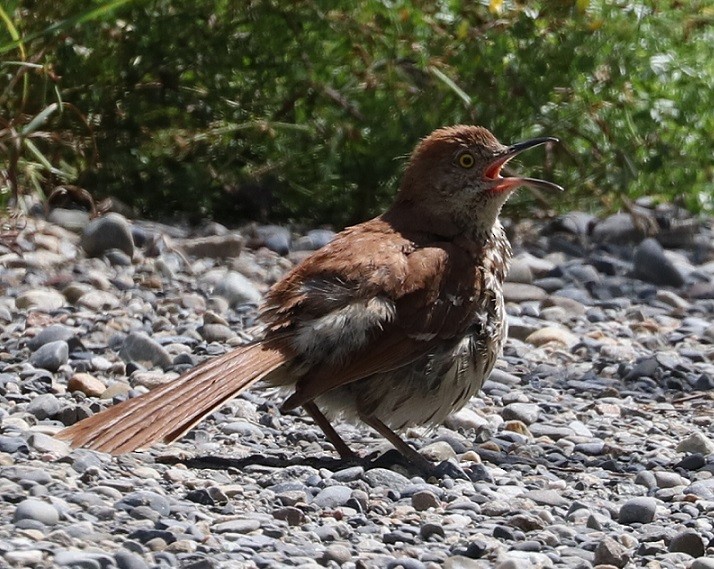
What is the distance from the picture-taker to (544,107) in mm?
8125

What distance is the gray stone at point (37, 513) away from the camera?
3.68 m

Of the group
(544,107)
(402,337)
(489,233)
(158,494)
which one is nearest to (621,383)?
Answer: (489,233)

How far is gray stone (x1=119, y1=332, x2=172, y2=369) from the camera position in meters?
5.98

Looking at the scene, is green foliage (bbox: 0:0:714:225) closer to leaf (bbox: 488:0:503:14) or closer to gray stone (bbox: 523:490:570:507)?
leaf (bbox: 488:0:503:14)

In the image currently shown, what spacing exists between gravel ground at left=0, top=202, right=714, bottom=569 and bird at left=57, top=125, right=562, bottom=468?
0.14 meters

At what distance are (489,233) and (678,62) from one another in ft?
10.6

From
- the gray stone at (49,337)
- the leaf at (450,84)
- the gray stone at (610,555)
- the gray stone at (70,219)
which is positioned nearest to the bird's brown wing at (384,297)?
the gray stone at (610,555)

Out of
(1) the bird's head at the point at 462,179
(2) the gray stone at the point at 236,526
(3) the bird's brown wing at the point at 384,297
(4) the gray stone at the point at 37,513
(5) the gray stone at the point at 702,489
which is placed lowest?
(5) the gray stone at the point at 702,489

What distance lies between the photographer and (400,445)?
195 inches

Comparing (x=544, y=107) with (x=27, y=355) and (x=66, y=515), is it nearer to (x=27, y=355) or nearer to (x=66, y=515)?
(x=27, y=355)

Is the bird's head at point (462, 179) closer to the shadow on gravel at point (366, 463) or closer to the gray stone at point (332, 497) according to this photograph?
the shadow on gravel at point (366, 463)

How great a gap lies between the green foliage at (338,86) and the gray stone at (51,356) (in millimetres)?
2213

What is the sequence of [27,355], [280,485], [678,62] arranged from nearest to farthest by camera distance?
[280,485]
[27,355]
[678,62]

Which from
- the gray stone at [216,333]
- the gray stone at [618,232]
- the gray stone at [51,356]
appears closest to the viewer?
the gray stone at [51,356]
